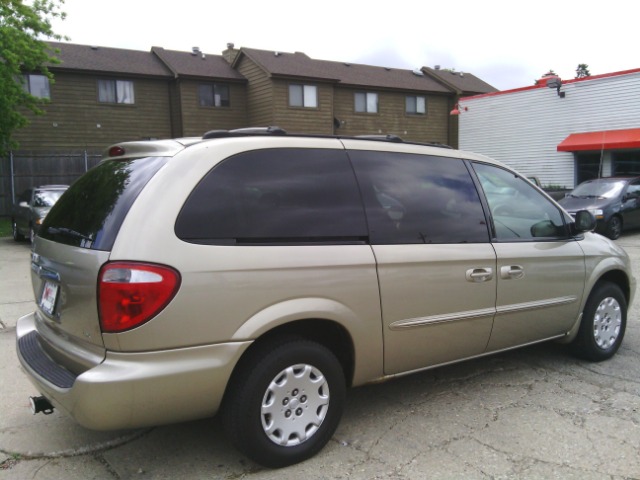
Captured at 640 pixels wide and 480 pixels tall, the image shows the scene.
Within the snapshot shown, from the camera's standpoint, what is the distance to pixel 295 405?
9.95 ft

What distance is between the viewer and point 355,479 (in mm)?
2951

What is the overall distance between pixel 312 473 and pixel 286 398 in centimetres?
44

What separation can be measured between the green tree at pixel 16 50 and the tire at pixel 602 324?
59.8 feet

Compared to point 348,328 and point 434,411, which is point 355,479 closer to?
point 348,328

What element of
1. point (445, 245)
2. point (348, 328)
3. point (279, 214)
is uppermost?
point (279, 214)

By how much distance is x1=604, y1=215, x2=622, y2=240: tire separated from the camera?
535 inches

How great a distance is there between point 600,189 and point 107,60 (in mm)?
21127

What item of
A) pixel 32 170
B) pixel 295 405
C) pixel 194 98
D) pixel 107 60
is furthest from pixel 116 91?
pixel 295 405

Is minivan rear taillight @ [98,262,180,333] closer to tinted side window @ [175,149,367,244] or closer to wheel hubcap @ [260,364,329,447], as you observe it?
tinted side window @ [175,149,367,244]

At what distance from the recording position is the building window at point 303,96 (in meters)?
26.6

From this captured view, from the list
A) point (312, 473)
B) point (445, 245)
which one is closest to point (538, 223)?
point (445, 245)

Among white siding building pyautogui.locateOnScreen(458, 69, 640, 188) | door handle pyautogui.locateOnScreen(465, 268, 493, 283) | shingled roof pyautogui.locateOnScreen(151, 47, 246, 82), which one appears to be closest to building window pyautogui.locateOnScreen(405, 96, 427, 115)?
white siding building pyautogui.locateOnScreen(458, 69, 640, 188)

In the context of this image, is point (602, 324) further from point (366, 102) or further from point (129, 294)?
point (366, 102)

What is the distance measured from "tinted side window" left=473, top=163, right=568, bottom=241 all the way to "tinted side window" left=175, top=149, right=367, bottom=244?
128 centimetres
